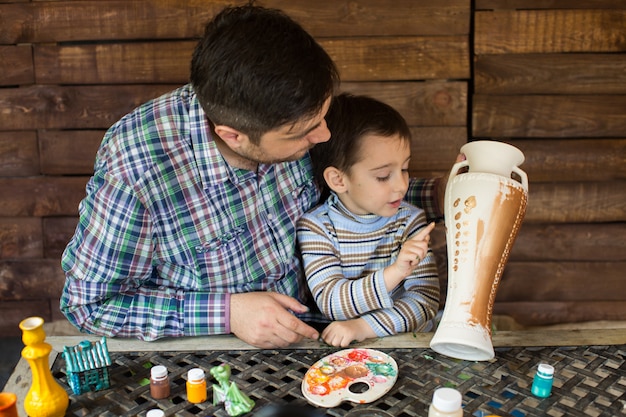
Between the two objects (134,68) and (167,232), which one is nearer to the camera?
(167,232)

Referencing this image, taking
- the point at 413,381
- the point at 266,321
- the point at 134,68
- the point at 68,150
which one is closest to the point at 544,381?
the point at 413,381

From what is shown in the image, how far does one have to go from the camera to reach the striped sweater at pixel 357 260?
1.50m

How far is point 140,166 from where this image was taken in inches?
56.0

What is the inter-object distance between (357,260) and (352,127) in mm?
335

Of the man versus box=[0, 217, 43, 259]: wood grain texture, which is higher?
the man

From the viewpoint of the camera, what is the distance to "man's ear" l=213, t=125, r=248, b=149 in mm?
1419

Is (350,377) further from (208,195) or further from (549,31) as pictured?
(549,31)

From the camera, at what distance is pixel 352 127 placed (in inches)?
62.4

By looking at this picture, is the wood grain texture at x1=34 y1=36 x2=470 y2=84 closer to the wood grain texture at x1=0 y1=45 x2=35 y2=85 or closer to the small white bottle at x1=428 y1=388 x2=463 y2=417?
the wood grain texture at x1=0 y1=45 x2=35 y2=85

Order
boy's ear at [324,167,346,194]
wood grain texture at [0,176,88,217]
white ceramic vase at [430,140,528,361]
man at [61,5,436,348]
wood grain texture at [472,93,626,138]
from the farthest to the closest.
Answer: wood grain texture at [0,176,88,217] < wood grain texture at [472,93,626,138] < boy's ear at [324,167,346,194] < man at [61,5,436,348] < white ceramic vase at [430,140,528,361]

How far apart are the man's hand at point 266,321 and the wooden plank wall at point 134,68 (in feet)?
3.47

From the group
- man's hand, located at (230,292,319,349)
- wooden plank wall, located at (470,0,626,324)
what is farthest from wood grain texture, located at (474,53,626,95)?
man's hand, located at (230,292,319,349)

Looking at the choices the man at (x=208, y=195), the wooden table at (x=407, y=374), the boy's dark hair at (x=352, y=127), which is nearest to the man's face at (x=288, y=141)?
the man at (x=208, y=195)

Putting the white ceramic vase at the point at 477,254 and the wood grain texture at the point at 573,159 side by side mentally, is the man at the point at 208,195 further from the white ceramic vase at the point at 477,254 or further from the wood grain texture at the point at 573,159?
the wood grain texture at the point at 573,159
